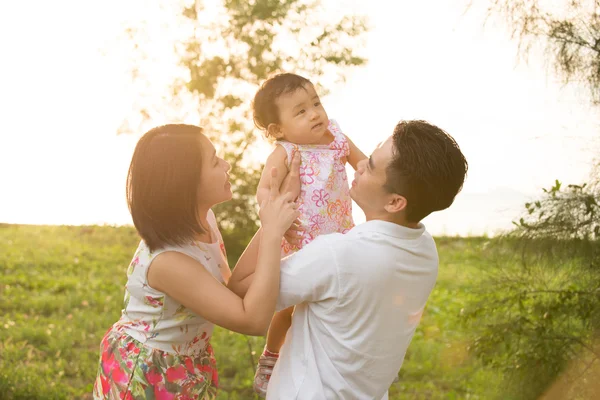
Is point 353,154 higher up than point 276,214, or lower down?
higher up

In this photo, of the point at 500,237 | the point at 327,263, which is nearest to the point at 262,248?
the point at 327,263

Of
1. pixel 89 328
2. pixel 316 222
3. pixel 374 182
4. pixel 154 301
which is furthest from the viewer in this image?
pixel 89 328

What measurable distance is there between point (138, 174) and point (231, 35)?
824 centimetres

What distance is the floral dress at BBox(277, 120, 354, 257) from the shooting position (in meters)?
2.63

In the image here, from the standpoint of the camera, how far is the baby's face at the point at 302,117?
273 cm

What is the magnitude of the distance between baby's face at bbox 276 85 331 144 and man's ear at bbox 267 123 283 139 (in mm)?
23

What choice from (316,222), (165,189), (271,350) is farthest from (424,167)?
(271,350)

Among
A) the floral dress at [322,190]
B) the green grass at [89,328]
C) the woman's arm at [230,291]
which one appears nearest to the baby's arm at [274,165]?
the floral dress at [322,190]

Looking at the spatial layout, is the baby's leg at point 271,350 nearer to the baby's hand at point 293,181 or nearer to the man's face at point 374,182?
the baby's hand at point 293,181

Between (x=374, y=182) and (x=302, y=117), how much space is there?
691mm

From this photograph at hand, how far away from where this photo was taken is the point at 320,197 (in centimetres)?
267

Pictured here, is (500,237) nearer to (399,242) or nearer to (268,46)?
(399,242)

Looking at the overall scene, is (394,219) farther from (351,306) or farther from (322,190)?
(322,190)

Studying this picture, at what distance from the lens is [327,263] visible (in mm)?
2012
